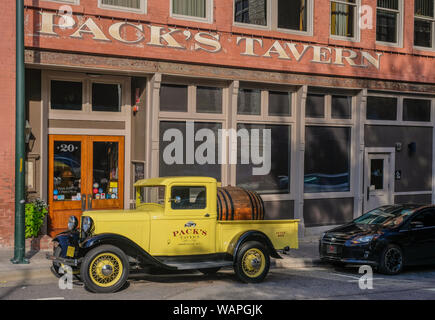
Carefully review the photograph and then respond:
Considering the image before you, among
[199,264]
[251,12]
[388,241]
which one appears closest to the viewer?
[199,264]

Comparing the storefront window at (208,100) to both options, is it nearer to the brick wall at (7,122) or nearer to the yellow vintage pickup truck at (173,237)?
the yellow vintage pickup truck at (173,237)

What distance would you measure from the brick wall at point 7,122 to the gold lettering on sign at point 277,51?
652cm

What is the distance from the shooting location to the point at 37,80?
1334 cm

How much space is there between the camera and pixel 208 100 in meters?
14.8

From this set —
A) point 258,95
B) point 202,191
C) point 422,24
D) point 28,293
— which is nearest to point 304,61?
point 258,95

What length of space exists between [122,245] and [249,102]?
23.7ft

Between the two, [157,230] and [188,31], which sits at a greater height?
[188,31]

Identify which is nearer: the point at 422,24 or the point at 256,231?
the point at 256,231

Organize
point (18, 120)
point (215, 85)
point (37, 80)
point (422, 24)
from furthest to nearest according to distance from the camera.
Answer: point (422, 24)
point (215, 85)
point (37, 80)
point (18, 120)

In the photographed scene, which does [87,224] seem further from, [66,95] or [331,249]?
[66,95]

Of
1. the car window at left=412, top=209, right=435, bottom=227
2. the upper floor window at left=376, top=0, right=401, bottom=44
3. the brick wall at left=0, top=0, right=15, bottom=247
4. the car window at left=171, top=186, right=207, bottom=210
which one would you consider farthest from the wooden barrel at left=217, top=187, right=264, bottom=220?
the upper floor window at left=376, top=0, right=401, bottom=44

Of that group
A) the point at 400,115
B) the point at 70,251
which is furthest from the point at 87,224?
the point at 400,115

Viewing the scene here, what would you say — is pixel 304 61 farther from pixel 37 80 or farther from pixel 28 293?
pixel 28 293

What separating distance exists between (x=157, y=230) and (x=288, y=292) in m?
2.45
